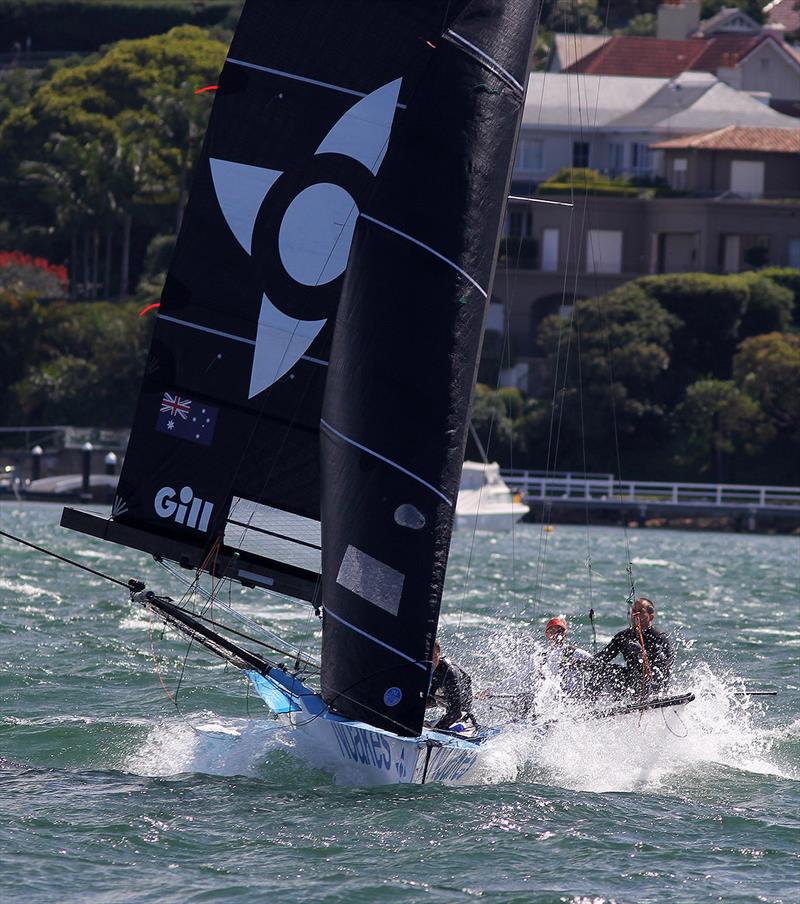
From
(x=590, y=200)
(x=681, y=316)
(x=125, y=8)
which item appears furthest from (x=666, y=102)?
(x=125, y=8)

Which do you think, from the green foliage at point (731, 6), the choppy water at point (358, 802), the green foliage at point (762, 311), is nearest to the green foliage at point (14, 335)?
the green foliage at point (762, 311)

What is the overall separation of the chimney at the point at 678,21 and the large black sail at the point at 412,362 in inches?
3460

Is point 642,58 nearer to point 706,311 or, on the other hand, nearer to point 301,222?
point 706,311

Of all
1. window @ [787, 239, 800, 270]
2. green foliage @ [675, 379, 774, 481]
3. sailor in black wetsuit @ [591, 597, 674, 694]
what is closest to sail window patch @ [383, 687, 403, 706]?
sailor in black wetsuit @ [591, 597, 674, 694]

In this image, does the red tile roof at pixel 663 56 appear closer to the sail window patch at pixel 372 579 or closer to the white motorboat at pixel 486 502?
the white motorboat at pixel 486 502

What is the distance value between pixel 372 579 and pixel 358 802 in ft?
4.61

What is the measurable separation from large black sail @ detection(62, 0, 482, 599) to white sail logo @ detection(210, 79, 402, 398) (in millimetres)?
10

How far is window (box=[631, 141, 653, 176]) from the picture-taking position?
230 ft

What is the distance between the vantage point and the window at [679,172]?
219 feet

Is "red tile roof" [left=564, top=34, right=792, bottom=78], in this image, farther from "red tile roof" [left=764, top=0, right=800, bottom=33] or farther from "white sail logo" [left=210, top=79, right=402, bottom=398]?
"white sail logo" [left=210, top=79, right=402, bottom=398]

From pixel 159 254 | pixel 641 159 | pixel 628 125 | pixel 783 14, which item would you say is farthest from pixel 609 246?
pixel 783 14

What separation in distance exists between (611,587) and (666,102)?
4830 cm

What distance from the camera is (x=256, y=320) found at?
1298 cm

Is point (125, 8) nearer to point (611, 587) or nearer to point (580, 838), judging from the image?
point (611, 587)
